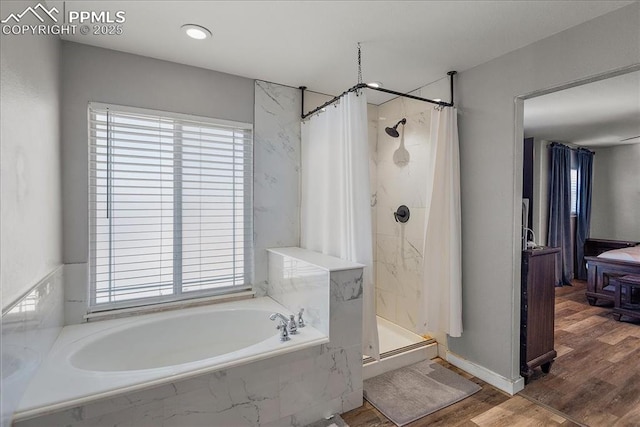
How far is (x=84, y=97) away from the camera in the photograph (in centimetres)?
219

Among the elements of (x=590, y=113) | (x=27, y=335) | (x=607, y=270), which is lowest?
(x=607, y=270)

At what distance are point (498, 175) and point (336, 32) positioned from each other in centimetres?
156

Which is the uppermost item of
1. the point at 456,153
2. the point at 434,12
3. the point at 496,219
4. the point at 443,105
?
the point at 434,12

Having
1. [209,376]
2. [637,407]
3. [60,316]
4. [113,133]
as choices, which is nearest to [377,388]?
[209,376]

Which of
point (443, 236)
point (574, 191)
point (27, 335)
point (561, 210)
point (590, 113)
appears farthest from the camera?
point (574, 191)

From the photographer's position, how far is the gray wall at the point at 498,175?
6.50 ft

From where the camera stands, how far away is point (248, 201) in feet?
9.21

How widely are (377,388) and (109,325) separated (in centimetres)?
201

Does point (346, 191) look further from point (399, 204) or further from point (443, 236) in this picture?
point (399, 204)

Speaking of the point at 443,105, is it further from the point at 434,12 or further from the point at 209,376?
the point at 209,376

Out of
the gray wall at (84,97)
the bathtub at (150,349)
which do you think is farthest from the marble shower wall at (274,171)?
the gray wall at (84,97)

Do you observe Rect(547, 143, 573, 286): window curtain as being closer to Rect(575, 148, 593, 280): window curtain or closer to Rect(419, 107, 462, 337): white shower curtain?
Rect(575, 148, 593, 280): window curtain

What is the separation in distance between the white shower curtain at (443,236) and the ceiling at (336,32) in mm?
545

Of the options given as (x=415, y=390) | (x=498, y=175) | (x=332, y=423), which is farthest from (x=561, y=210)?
(x=332, y=423)
